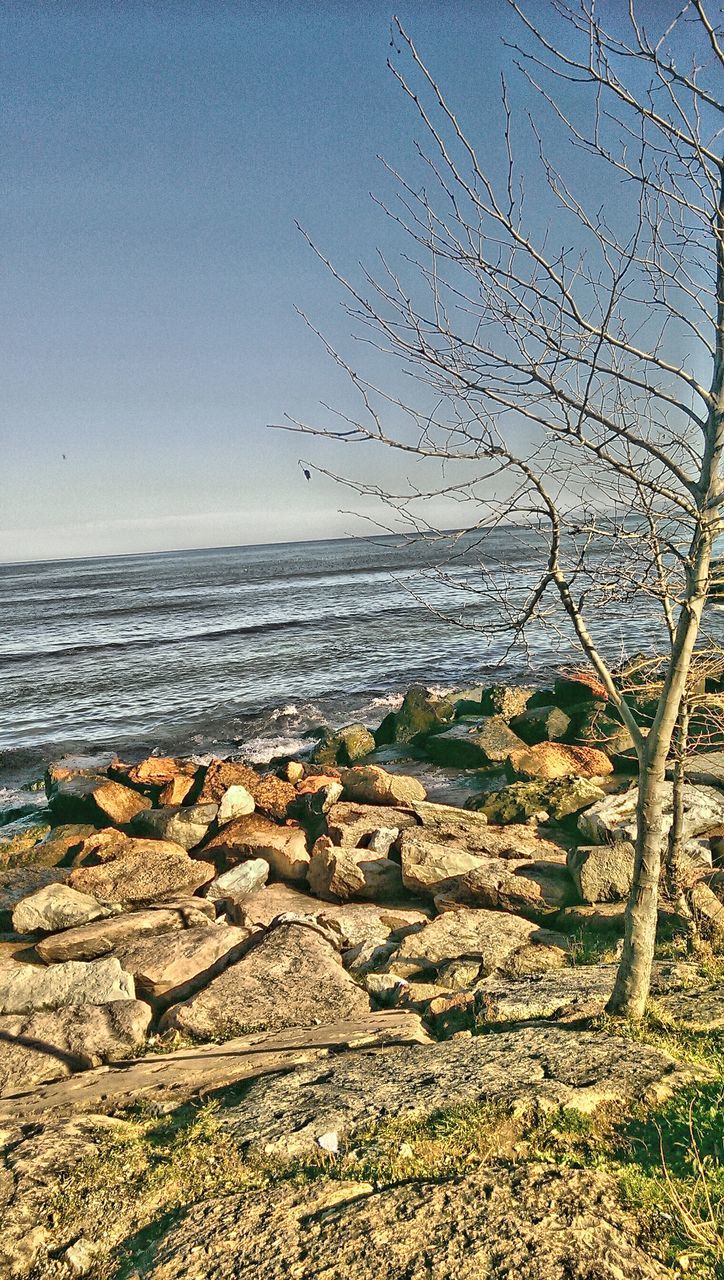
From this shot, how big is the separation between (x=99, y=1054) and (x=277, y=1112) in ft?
7.39

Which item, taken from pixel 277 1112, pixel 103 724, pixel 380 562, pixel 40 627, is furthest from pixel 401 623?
pixel 380 562

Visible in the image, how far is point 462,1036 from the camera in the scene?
15.7 feet

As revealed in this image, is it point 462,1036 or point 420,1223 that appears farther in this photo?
point 462,1036

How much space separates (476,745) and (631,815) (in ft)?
17.5

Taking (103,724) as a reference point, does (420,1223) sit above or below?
above

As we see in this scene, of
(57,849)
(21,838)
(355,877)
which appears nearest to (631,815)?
(355,877)

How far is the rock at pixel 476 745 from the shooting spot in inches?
549

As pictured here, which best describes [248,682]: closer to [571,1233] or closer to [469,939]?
[469,939]

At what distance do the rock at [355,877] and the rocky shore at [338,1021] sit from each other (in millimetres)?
30

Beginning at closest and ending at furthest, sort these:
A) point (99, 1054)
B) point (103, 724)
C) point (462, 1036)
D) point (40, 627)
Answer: point (462, 1036) < point (99, 1054) < point (103, 724) < point (40, 627)

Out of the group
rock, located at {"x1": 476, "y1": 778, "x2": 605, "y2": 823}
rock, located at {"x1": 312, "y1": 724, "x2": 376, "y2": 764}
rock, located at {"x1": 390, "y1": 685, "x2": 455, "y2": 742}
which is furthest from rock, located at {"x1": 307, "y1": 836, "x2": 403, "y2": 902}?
rock, located at {"x1": 390, "y1": 685, "x2": 455, "y2": 742}

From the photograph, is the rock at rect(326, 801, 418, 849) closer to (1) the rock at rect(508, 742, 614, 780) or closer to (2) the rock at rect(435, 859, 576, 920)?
(2) the rock at rect(435, 859, 576, 920)

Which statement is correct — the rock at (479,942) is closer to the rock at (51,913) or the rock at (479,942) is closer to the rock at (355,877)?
the rock at (355,877)

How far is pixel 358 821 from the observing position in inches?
389
